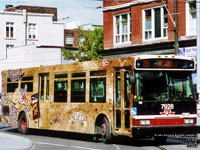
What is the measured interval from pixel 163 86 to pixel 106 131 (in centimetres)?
243

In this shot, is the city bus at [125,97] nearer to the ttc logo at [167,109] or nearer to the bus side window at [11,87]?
the ttc logo at [167,109]

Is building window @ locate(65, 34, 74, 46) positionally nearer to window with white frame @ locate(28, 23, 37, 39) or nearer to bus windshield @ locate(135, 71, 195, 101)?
window with white frame @ locate(28, 23, 37, 39)

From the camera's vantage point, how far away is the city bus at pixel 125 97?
15.7m

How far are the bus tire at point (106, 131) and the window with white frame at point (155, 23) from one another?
54.2 feet

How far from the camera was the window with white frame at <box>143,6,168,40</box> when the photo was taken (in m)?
32.9

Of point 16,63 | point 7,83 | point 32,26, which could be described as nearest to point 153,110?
point 7,83

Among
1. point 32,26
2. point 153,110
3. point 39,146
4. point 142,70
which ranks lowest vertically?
point 39,146

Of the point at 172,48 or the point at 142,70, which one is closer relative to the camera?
the point at 142,70

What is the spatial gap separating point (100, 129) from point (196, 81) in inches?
523

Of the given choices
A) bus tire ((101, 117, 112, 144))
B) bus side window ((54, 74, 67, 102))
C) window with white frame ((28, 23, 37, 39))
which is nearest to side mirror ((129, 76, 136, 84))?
bus tire ((101, 117, 112, 144))

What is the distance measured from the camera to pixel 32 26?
76750 millimetres

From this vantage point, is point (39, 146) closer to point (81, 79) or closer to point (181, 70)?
point (81, 79)

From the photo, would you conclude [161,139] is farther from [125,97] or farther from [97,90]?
A: [97,90]

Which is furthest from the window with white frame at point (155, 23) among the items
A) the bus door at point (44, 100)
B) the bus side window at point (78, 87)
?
the bus side window at point (78, 87)
